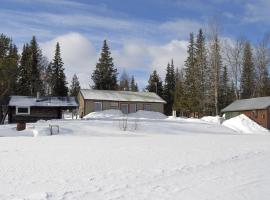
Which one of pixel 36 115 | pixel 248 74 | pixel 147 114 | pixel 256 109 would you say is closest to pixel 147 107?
pixel 147 114

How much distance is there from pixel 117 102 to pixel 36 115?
14.2 m

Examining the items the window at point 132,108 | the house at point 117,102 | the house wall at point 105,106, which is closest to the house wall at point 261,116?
the house wall at point 105,106

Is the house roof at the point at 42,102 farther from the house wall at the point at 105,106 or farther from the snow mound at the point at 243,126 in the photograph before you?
the snow mound at the point at 243,126

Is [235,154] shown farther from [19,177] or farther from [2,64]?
[2,64]

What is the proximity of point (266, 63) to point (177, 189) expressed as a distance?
6063cm

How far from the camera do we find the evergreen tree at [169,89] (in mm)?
76188

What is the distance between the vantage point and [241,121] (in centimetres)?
4269

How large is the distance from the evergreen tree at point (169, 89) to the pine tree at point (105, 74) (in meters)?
11.4

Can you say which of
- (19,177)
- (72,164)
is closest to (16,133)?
(72,164)

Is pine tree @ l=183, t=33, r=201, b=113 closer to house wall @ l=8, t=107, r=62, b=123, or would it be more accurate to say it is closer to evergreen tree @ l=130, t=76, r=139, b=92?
house wall @ l=8, t=107, r=62, b=123

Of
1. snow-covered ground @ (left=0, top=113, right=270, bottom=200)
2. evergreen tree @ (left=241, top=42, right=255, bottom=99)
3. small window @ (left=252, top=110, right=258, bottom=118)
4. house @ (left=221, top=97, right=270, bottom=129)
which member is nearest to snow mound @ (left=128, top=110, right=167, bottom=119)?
house @ (left=221, top=97, right=270, bottom=129)

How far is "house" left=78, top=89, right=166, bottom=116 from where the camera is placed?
5416 centimetres

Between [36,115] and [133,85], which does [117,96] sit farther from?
[133,85]

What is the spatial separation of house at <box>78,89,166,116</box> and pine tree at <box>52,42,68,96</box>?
50.1ft
